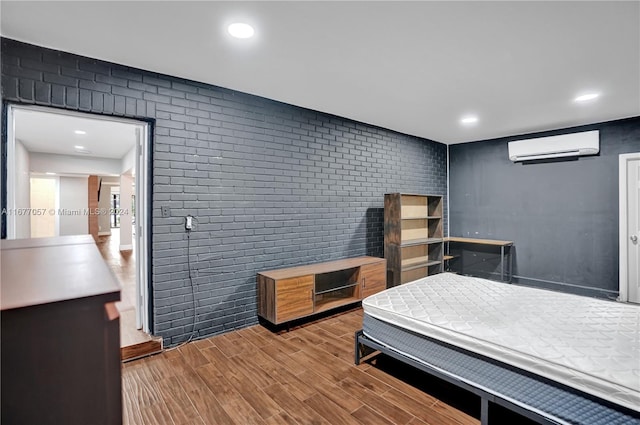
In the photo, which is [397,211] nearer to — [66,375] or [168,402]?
[168,402]

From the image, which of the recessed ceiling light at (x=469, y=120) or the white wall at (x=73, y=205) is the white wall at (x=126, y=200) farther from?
the recessed ceiling light at (x=469, y=120)

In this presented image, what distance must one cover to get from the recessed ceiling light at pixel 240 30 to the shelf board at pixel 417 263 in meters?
3.65

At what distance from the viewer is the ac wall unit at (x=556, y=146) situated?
4500 millimetres

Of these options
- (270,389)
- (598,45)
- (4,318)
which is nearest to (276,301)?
(270,389)

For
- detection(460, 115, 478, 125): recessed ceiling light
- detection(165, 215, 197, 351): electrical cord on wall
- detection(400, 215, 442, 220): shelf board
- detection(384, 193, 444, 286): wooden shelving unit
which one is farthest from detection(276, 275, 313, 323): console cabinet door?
detection(460, 115, 478, 125): recessed ceiling light

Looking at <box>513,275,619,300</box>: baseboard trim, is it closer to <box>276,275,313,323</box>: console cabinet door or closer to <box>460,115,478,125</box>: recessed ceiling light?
<box>460,115,478,125</box>: recessed ceiling light

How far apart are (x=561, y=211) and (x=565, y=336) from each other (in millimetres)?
3804

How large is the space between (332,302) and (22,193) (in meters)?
3.20

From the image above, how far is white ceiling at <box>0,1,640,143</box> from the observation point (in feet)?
6.47

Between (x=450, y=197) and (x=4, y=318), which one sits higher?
(x=450, y=197)

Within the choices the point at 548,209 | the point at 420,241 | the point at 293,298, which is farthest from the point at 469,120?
the point at 293,298

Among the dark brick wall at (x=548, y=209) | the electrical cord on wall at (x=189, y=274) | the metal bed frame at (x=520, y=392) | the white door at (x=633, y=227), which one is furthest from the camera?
the dark brick wall at (x=548, y=209)

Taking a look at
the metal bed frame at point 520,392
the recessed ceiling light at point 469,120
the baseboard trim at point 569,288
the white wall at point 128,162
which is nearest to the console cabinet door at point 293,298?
the metal bed frame at point 520,392

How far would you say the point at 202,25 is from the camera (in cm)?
213
